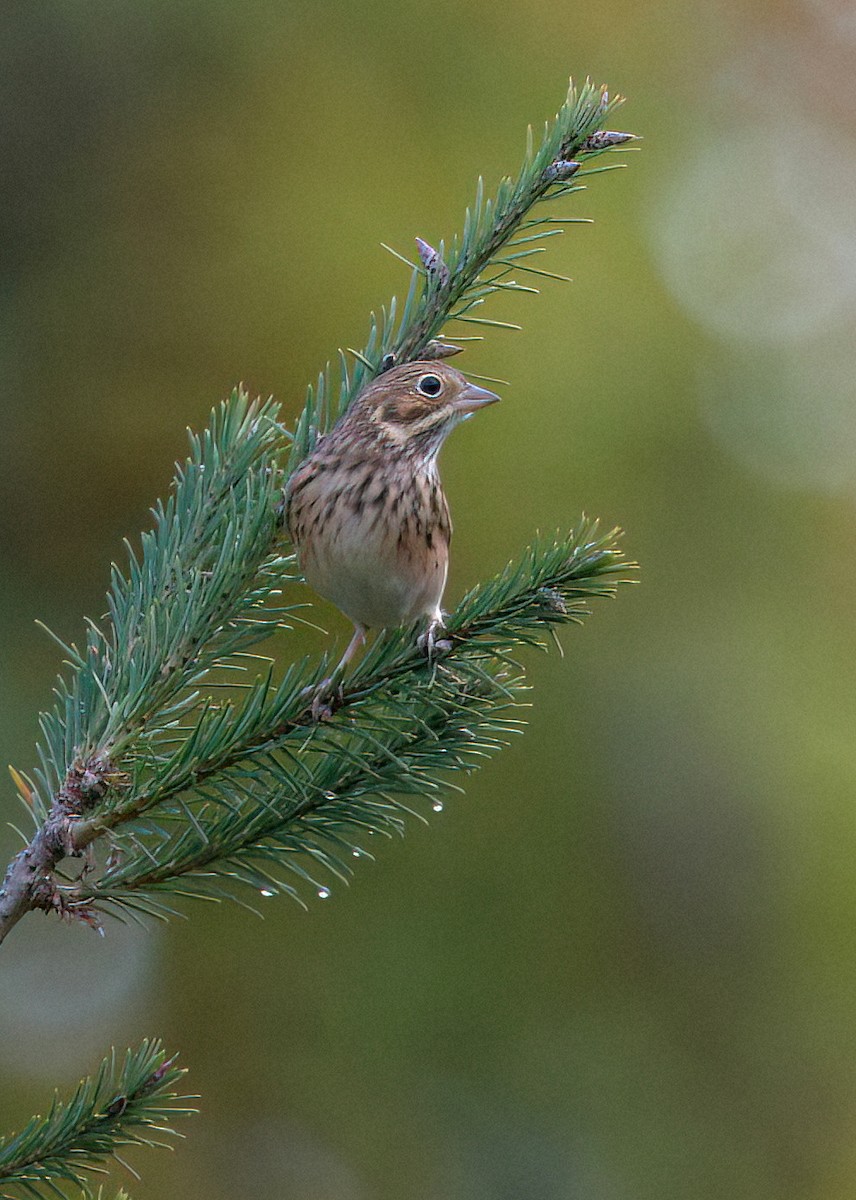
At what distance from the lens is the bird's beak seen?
13.1 ft

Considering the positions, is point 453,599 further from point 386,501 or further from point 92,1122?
point 92,1122

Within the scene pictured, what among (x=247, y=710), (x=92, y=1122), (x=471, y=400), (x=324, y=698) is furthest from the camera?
(x=471, y=400)

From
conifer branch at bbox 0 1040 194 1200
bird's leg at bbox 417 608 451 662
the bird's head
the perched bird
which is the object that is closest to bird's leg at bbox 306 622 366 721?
bird's leg at bbox 417 608 451 662

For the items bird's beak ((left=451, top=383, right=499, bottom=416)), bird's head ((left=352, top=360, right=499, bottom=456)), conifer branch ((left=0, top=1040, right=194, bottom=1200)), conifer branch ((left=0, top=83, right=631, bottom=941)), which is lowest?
conifer branch ((left=0, top=1040, right=194, bottom=1200))

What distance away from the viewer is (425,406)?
3.97 m

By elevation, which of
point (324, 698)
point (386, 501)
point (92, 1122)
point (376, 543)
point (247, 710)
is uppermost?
point (386, 501)

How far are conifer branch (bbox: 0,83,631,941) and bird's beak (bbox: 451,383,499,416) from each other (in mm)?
1015

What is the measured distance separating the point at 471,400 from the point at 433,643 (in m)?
1.61

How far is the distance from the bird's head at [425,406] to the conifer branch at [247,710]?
0.84 meters

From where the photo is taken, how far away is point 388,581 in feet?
12.3

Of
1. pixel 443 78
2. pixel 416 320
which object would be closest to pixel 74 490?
pixel 443 78

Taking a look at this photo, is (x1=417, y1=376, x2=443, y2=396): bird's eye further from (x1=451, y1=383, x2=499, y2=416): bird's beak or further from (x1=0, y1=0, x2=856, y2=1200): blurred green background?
(x1=0, y1=0, x2=856, y2=1200): blurred green background

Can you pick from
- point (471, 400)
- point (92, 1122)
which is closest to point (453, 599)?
point (471, 400)

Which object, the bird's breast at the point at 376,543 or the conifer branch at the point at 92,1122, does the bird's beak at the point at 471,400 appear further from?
the conifer branch at the point at 92,1122
